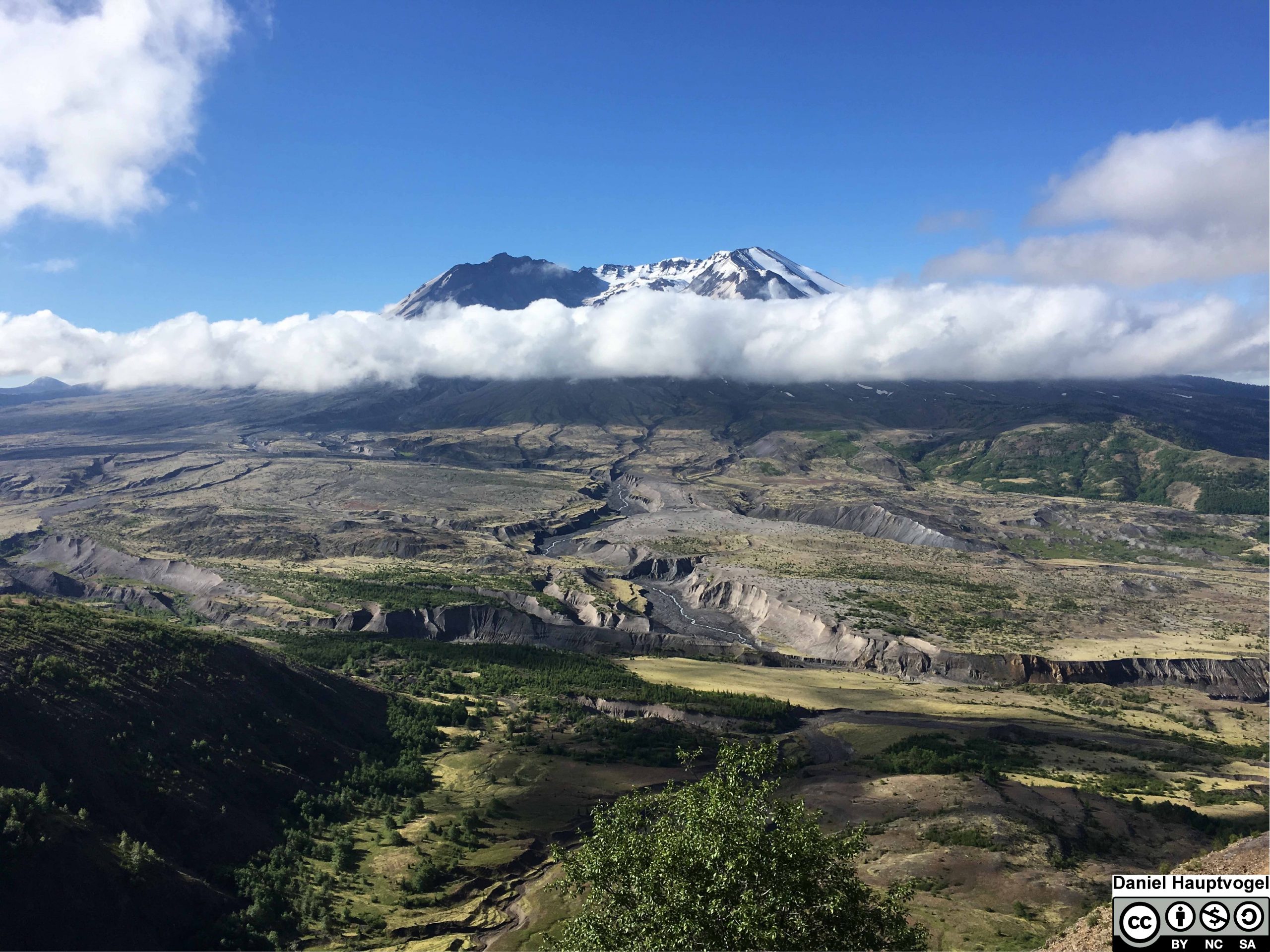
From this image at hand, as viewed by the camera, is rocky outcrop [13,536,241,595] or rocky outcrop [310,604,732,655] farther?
rocky outcrop [13,536,241,595]

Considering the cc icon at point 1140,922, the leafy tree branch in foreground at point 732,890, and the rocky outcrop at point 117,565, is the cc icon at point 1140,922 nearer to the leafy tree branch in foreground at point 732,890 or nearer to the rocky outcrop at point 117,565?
the leafy tree branch in foreground at point 732,890

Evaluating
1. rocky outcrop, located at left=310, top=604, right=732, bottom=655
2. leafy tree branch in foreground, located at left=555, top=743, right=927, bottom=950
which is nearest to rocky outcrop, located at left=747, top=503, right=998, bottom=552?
rocky outcrop, located at left=310, top=604, right=732, bottom=655

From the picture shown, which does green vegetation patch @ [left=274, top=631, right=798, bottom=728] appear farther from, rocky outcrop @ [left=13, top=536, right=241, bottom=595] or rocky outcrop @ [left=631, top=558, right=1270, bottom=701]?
rocky outcrop @ [left=13, top=536, right=241, bottom=595]

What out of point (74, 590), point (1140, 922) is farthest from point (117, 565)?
point (1140, 922)

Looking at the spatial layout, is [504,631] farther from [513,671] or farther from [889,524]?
[889,524]

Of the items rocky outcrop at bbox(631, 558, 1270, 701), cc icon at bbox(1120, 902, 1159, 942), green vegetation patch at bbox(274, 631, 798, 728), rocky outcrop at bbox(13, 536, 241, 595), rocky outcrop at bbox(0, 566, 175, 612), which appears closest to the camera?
cc icon at bbox(1120, 902, 1159, 942)

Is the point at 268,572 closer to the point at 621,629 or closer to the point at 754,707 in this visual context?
the point at 621,629
